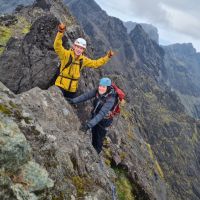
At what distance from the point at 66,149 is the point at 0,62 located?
1552cm

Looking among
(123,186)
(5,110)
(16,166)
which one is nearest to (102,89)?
(5,110)

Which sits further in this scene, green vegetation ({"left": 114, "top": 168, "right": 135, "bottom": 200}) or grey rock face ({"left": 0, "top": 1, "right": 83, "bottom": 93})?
grey rock face ({"left": 0, "top": 1, "right": 83, "bottom": 93})

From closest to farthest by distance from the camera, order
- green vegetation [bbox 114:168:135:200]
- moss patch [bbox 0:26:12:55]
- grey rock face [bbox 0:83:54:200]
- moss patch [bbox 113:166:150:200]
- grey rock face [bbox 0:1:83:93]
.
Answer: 1. grey rock face [bbox 0:83:54:200]
2. green vegetation [bbox 114:168:135:200]
3. moss patch [bbox 113:166:150:200]
4. grey rock face [bbox 0:1:83:93]
5. moss patch [bbox 0:26:12:55]

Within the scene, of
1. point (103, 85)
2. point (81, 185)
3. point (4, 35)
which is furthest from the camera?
point (4, 35)

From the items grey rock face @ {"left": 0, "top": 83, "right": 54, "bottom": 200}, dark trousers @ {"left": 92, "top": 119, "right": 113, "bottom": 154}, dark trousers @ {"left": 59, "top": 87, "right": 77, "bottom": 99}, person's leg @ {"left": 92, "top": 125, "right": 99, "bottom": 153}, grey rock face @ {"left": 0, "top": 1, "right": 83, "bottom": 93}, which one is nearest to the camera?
grey rock face @ {"left": 0, "top": 83, "right": 54, "bottom": 200}

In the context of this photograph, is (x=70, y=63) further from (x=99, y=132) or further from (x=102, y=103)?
(x=99, y=132)

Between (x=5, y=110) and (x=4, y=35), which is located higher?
(x=5, y=110)

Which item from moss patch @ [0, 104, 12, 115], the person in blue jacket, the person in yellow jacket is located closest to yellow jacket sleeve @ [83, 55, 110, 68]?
the person in yellow jacket

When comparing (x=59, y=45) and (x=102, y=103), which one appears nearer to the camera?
(x=102, y=103)

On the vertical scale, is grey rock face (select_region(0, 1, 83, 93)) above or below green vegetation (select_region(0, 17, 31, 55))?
above

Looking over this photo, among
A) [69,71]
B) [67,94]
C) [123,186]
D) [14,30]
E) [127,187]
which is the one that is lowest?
[14,30]

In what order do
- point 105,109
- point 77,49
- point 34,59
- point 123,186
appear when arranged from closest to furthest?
point 105,109 < point 77,49 < point 123,186 < point 34,59

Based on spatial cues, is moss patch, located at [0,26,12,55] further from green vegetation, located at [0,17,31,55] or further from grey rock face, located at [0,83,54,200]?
grey rock face, located at [0,83,54,200]

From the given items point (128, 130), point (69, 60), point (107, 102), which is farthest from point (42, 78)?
point (128, 130)
